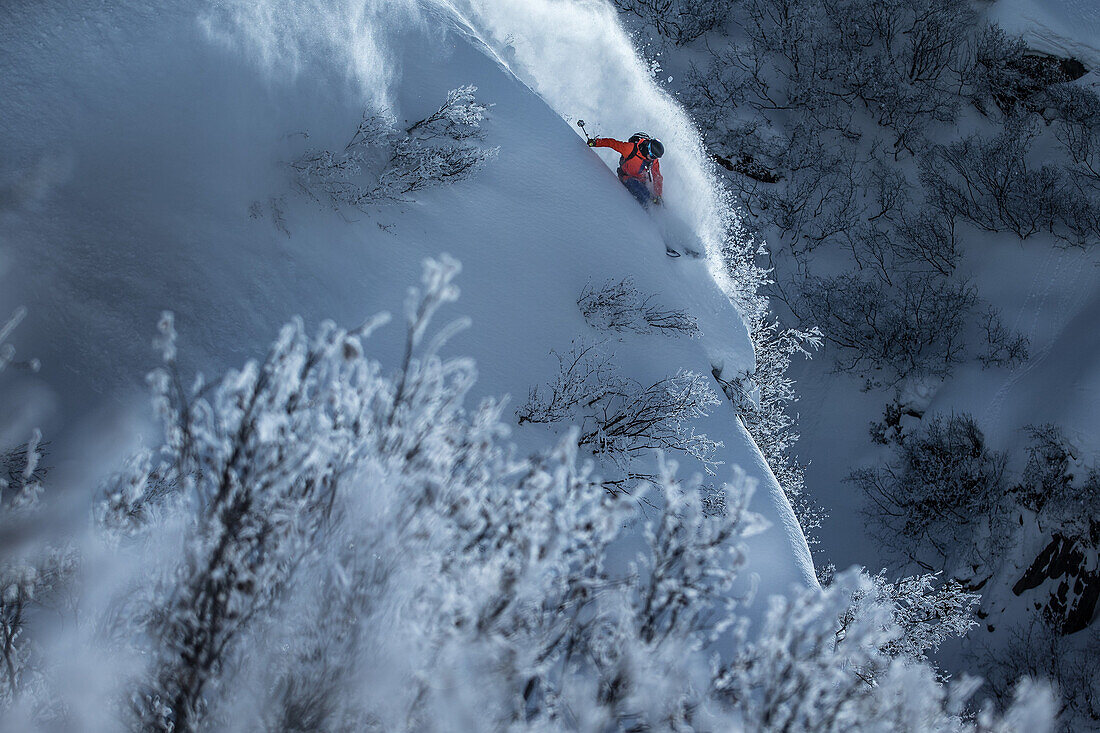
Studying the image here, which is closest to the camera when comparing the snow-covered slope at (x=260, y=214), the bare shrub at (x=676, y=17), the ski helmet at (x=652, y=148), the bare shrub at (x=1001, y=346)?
the snow-covered slope at (x=260, y=214)

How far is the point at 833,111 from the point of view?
16.6m

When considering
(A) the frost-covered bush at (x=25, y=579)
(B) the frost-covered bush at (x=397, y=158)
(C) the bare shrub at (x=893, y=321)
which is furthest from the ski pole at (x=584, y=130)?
(C) the bare shrub at (x=893, y=321)

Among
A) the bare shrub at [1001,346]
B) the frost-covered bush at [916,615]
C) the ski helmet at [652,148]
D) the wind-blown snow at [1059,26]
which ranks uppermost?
the wind-blown snow at [1059,26]

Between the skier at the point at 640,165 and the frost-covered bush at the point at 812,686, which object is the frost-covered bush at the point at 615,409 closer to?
the skier at the point at 640,165

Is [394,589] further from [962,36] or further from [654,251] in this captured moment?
[962,36]

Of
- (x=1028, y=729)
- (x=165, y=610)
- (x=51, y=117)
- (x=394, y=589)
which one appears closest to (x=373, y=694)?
(x=394, y=589)

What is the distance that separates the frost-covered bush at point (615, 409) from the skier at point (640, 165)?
7.99 ft

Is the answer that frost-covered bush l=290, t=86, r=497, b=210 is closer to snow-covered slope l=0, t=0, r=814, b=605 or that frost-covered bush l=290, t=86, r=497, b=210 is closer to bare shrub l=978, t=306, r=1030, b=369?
snow-covered slope l=0, t=0, r=814, b=605

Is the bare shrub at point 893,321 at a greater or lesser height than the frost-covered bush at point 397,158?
lesser

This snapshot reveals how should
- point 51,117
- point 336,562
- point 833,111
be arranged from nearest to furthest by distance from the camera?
point 336,562 → point 51,117 → point 833,111

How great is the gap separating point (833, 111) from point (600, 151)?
10430 millimetres

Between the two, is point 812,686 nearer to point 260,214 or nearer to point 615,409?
point 615,409

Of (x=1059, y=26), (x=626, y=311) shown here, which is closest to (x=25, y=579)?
(x=626, y=311)

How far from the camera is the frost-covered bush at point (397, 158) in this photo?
6.12 metres
